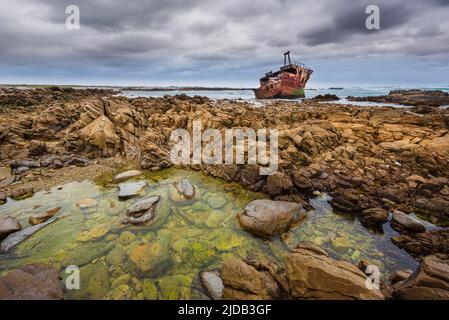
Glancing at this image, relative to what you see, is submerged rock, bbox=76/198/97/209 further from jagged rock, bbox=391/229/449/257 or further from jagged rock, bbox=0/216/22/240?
jagged rock, bbox=391/229/449/257

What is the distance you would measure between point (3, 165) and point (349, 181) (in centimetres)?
1951

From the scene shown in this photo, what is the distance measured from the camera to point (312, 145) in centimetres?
1503

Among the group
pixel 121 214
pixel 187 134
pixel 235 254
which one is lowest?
pixel 235 254

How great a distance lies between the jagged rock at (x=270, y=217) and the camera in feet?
26.7

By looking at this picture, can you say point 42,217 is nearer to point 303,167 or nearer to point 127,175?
point 127,175

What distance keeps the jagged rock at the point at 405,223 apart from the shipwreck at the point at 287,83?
203 feet

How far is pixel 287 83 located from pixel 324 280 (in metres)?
66.7

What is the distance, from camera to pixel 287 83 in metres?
64.7

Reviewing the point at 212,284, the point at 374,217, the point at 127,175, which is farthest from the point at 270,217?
the point at 127,175

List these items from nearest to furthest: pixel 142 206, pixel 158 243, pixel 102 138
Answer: pixel 158 243 < pixel 142 206 < pixel 102 138

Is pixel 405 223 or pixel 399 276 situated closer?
pixel 399 276

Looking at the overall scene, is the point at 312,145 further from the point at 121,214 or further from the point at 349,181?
the point at 121,214

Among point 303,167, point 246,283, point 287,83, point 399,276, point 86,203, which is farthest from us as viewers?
point 287,83
